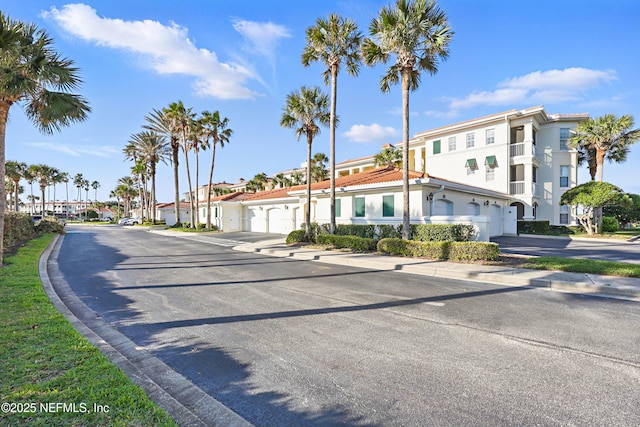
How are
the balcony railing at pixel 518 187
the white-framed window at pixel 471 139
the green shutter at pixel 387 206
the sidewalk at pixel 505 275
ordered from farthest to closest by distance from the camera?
1. the white-framed window at pixel 471 139
2. the balcony railing at pixel 518 187
3. the green shutter at pixel 387 206
4. the sidewalk at pixel 505 275

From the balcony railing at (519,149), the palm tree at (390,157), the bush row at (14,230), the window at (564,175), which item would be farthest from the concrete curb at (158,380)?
the window at (564,175)

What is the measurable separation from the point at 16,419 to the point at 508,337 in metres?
6.07

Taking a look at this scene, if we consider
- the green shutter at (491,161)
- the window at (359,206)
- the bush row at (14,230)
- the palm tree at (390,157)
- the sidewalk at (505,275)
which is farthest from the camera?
the palm tree at (390,157)

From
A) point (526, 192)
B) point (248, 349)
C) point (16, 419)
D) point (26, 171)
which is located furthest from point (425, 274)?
point (26, 171)

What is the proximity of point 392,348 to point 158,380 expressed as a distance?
3095mm

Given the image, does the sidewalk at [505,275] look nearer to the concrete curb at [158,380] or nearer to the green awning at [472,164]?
the concrete curb at [158,380]

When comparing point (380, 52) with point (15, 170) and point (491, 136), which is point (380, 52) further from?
point (15, 170)

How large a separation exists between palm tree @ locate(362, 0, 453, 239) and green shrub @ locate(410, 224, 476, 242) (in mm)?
1414

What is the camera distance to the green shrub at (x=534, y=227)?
2547cm

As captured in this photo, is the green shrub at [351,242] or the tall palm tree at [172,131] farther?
the tall palm tree at [172,131]

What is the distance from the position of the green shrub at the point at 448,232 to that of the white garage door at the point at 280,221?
46.7ft

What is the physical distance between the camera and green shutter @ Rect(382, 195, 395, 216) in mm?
17880

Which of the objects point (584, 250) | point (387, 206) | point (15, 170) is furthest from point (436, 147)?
point (15, 170)

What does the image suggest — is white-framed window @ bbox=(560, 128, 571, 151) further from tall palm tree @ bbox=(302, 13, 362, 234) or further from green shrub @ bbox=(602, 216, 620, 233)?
tall palm tree @ bbox=(302, 13, 362, 234)
